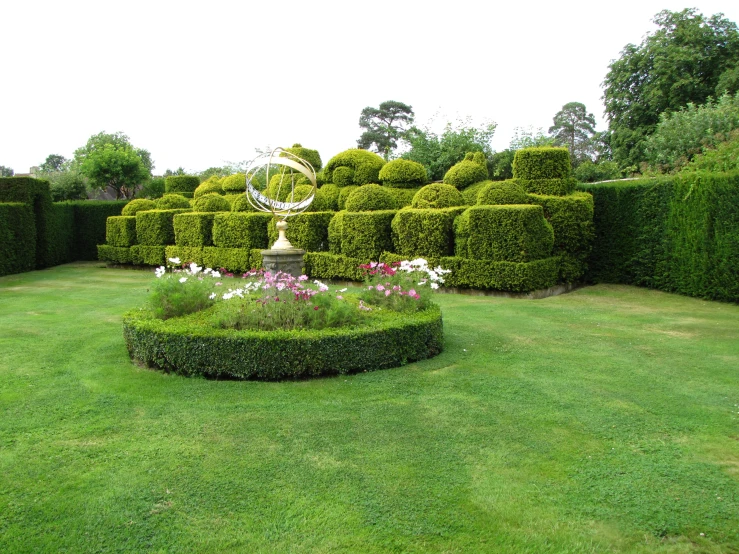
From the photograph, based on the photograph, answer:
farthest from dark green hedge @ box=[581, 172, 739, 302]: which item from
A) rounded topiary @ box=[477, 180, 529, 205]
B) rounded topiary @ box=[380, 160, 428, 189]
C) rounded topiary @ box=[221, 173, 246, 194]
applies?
rounded topiary @ box=[221, 173, 246, 194]

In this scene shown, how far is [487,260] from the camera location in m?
12.5

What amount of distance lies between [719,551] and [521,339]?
5.18 meters

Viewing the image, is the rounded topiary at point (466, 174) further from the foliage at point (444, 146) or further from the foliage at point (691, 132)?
the foliage at point (444, 146)

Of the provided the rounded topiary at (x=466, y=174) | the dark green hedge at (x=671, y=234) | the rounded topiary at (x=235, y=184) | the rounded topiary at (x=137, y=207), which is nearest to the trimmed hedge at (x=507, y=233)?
the dark green hedge at (x=671, y=234)

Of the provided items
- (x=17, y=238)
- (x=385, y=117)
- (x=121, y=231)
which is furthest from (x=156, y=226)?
(x=385, y=117)

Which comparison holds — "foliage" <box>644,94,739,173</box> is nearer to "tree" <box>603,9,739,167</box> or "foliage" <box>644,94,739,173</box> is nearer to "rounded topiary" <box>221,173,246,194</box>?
"tree" <box>603,9,739,167</box>

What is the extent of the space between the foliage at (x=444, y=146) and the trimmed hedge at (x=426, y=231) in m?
17.5

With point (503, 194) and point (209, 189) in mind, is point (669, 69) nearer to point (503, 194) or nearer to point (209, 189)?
point (503, 194)

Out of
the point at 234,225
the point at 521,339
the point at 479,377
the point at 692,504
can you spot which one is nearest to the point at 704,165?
the point at 521,339

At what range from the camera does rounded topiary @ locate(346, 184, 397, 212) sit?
49.1 feet

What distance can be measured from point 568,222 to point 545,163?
1590 mm

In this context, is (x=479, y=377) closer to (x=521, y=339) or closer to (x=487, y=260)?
(x=521, y=339)

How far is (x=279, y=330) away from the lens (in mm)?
→ 6359

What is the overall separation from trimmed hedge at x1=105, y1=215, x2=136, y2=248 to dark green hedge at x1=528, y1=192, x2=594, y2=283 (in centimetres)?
1544
